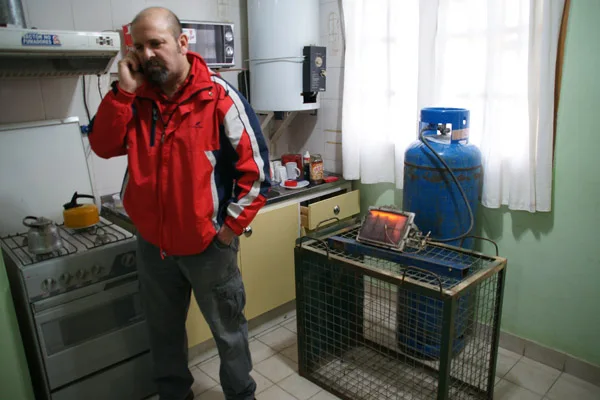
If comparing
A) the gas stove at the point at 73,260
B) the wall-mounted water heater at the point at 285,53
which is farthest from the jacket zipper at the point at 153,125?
the wall-mounted water heater at the point at 285,53

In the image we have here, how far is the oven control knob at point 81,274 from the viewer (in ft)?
6.00

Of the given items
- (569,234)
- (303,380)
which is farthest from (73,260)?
(569,234)

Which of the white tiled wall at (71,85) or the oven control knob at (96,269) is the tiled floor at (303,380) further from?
the white tiled wall at (71,85)

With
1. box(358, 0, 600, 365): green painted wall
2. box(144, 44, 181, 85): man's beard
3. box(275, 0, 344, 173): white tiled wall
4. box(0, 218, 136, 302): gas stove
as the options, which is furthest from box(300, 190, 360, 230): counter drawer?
box(144, 44, 181, 85): man's beard

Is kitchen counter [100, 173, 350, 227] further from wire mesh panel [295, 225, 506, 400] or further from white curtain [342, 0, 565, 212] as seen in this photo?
wire mesh panel [295, 225, 506, 400]

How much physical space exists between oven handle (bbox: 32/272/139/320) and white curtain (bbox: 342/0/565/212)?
1.44m

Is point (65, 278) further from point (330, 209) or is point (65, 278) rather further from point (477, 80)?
point (477, 80)

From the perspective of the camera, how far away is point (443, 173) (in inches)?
81.6

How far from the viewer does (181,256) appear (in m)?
1.73

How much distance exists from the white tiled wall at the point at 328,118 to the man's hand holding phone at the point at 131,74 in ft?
4.74

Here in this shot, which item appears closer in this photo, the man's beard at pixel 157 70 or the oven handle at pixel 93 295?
the man's beard at pixel 157 70

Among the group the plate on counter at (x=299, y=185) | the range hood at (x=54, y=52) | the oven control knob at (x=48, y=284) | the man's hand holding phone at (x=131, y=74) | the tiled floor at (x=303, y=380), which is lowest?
the tiled floor at (x=303, y=380)

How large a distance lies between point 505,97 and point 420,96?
1.39 ft

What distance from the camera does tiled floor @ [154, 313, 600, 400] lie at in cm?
212
